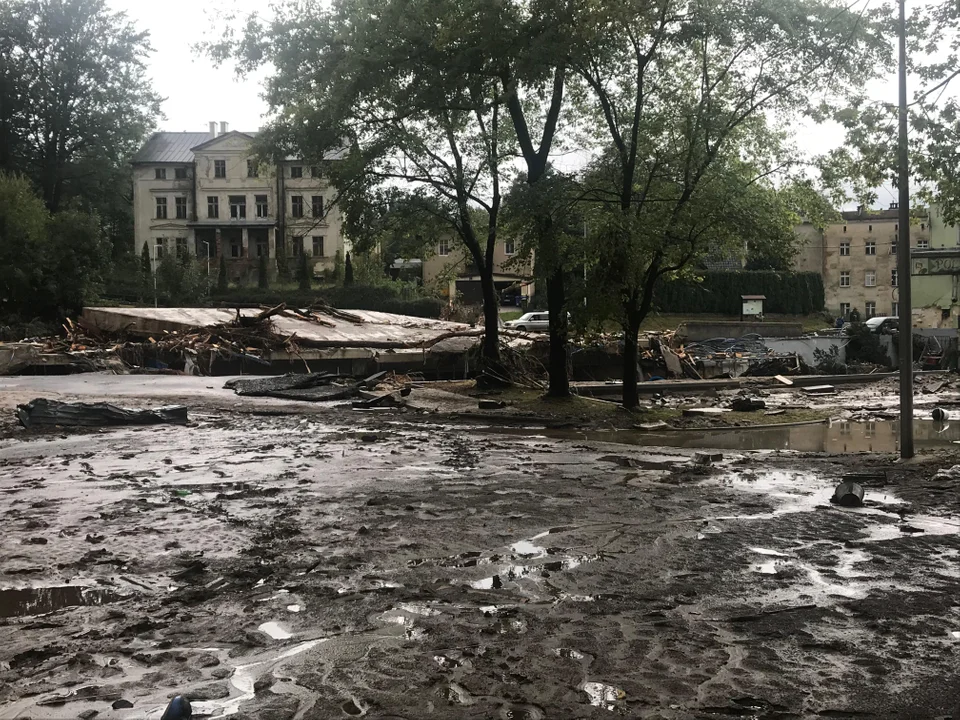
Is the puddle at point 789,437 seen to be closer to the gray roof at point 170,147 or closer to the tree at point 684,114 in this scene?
the tree at point 684,114

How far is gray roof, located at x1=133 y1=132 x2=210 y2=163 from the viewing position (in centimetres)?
7269

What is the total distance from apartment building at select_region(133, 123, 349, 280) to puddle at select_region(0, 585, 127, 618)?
6666cm

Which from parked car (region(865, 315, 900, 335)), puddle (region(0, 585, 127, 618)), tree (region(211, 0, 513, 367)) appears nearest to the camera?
puddle (region(0, 585, 127, 618))

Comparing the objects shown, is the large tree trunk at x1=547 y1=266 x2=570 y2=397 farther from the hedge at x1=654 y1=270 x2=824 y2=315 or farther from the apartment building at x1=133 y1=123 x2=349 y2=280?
the apartment building at x1=133 y1=123 x2=349 y2=280

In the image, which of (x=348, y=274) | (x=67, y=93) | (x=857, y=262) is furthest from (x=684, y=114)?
(x=857, y=262)

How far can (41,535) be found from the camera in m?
7.43

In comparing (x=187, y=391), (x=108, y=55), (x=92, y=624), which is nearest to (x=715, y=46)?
(x=187, y=391)

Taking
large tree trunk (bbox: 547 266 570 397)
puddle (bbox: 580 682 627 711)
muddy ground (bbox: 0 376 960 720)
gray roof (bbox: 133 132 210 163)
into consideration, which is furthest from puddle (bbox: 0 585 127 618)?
gray roof (bbox: 133 132 210 163)

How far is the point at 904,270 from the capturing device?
12.1 metres

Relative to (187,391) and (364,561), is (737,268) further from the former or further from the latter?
(364,561)

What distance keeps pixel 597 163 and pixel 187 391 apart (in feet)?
36.1

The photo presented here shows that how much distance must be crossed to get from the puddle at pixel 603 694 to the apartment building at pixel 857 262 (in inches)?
3148

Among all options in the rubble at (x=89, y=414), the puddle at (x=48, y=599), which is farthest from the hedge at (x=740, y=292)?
the puddle at (x=48, y=599)

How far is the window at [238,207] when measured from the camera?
7262cm
